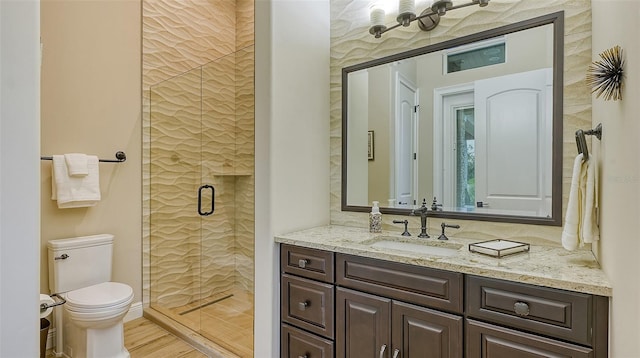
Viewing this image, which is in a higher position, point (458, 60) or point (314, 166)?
point (458, 60)

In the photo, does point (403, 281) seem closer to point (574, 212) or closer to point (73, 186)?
point (574, 212)

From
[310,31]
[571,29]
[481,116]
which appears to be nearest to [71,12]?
[310,31]

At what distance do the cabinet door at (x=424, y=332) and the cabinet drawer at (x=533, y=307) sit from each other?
0.11m

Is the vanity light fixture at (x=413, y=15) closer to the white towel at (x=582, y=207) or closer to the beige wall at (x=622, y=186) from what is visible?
the beige wall at (x=622, y=186)

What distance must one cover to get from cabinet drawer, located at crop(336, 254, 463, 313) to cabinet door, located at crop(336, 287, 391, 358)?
0.16ft

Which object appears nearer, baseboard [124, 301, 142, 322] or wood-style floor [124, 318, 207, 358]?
wood-style floor [124, 318, 207, 358]

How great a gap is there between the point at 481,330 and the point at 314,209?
50.5 inches

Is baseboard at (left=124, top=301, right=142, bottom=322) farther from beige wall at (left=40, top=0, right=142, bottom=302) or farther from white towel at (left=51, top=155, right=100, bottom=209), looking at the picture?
white towel at (left=51, top=155, right=100, bottom=209)

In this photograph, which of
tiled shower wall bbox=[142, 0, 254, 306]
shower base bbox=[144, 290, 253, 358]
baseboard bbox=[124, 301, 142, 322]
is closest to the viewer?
shower base bbox=[144, 290, 253, 358]

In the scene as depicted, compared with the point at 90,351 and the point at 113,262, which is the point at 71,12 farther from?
the point at 90,351

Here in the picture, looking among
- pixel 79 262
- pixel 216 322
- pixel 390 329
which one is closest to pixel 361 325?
pixel 390 329

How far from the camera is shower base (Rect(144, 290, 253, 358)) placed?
233cm

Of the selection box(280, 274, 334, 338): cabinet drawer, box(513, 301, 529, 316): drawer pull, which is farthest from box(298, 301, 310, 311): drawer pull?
box(513, 301, 529, 316): drawer pull

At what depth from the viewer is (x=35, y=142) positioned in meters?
1.23
